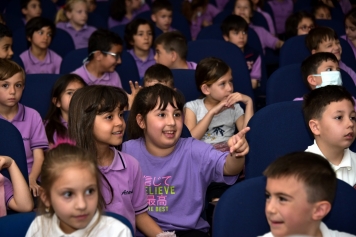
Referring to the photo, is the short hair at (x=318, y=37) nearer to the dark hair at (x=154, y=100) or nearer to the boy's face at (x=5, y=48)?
the dark hair at (x=154, y=100)

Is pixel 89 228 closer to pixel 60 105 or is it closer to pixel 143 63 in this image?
pixel 60 105

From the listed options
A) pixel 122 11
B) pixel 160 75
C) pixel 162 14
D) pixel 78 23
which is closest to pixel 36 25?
pixel 78 23

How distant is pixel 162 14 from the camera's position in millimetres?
5824

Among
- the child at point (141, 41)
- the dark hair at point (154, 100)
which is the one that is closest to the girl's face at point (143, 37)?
the child at point (141, 41)

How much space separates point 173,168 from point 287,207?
85 cm

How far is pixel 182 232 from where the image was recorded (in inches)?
104

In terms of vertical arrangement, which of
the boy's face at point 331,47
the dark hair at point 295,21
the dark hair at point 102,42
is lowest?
the boy's face at point 331,47

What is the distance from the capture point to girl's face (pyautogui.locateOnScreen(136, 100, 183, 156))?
268 centimetres

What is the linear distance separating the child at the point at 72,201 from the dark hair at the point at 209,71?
1.63 meters

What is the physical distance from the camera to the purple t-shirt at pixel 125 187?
245cm

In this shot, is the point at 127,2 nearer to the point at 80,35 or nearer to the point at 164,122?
the point at 80,35

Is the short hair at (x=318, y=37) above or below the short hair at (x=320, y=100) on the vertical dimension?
above

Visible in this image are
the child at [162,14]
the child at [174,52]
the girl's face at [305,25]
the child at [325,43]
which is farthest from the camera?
the child at [162,14]

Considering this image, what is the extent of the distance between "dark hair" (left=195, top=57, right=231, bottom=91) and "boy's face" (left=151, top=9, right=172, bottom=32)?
226cm
